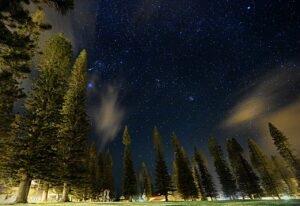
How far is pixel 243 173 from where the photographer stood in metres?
48.5

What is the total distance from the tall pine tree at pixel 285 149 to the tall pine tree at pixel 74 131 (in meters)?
47.6

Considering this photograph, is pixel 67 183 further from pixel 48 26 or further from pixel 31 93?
pixel 48 26

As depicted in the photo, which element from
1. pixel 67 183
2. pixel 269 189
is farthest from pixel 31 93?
pixel 269 189

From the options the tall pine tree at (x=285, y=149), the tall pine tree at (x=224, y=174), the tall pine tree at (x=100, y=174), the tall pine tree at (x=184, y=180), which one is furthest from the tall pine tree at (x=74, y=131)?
the tall pine tree at (x=285, y=149)

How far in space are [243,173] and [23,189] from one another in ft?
158

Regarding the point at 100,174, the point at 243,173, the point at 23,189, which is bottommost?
the point at 23,189

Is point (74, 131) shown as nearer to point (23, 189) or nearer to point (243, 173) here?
point (23, 189)

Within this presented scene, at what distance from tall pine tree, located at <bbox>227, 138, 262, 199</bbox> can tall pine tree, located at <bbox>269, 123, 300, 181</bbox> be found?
879cm

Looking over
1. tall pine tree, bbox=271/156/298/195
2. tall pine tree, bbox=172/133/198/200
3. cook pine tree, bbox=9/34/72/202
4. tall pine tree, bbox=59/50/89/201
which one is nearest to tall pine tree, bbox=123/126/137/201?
tall pine tree, bbox=172/133/198/200

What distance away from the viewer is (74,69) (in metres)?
31.2

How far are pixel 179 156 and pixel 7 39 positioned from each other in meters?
47.3

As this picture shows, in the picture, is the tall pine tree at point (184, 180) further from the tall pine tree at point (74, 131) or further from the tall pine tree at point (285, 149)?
the tall pine tree at point (74, 131)

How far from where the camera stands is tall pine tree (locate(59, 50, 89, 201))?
80.4ft

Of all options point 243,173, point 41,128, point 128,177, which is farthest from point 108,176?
point 41,128
